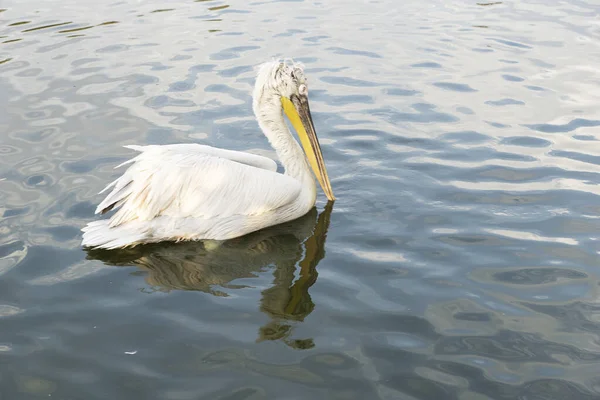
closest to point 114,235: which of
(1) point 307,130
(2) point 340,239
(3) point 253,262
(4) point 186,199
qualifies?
(4) point 186,199

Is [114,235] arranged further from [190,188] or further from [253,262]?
[253,262]

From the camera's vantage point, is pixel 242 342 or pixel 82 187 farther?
pixel 82 187

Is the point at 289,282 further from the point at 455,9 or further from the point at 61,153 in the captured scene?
the point at 455,9

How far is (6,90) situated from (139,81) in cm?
139

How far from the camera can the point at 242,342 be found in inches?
142

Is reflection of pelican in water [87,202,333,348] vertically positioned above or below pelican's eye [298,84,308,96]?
below

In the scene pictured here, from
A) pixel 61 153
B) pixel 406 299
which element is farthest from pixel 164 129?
pixel 406 299

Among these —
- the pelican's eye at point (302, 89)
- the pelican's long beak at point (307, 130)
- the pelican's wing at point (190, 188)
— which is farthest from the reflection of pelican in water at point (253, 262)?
the pelican's eye at point (302, 89)

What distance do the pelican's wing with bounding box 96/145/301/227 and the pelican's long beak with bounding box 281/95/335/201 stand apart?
521 mm

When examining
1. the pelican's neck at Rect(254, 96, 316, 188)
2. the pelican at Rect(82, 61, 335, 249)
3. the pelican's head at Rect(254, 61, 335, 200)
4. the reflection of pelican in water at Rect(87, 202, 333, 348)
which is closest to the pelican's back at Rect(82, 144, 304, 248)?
the pelican at Rect(82, 61, 335, 249)

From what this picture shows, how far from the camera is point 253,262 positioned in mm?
4535

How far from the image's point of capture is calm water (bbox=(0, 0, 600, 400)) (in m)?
3.41

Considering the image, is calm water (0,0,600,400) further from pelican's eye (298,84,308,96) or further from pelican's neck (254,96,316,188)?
pelican's eye (298,84,308,96)

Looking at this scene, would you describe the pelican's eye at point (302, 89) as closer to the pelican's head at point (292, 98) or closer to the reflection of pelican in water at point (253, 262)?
the pelican's head at point (292, 98)
